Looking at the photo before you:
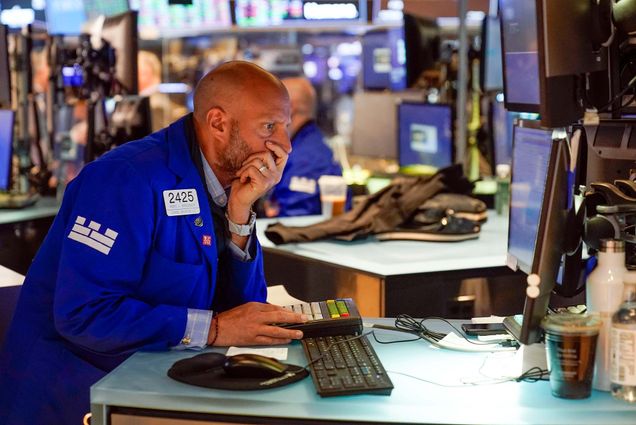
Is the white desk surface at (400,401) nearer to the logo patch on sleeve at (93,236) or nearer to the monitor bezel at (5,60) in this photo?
the logo patch on sleeve at (93,236)

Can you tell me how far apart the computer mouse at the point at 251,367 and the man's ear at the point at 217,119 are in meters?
0.66

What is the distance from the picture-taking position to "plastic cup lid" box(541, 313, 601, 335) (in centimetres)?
167

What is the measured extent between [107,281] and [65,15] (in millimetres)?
5236

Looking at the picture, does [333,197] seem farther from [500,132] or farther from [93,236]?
[93,236]

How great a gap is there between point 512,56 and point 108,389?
1.33 m

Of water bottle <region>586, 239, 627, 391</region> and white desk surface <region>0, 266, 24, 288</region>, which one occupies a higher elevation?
water bottle <region>586, 239, 627, 391</region>

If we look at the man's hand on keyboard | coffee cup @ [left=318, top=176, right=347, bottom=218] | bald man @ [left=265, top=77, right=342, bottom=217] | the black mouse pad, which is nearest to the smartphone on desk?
the man's hand on keyboard

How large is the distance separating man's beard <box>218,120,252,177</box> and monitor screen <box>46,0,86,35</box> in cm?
475

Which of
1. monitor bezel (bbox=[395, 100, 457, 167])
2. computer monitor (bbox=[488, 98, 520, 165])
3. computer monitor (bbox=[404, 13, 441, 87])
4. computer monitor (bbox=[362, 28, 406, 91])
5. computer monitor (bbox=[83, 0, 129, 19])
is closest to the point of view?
computer monitor (bbox=[488, 98, 520, 165])

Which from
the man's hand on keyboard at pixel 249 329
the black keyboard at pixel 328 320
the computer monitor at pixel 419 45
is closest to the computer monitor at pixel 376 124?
the computer monitor at pixel 419 45

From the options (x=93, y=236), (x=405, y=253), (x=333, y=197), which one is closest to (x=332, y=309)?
(x=93, y=236)

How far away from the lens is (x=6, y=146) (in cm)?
475

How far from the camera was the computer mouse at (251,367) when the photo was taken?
1.77m

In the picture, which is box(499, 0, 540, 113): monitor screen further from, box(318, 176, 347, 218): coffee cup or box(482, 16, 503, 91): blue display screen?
box(482, 16, 503, 91): blue display screen
